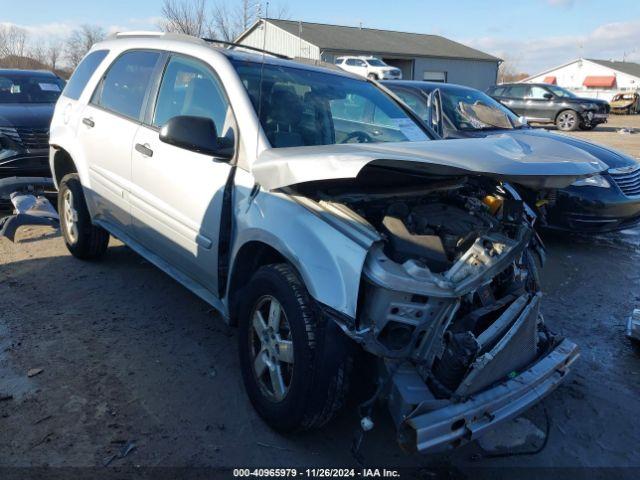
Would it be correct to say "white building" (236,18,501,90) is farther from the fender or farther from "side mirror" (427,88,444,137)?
the fender

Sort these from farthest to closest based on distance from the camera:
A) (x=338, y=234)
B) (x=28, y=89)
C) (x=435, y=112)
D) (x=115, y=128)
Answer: (x=28, y=89), (x=435, y=112), (x=115, y=128), (x=338, y=234)

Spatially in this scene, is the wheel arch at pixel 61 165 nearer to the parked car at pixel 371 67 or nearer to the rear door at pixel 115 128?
the rear door at pixel 115 128

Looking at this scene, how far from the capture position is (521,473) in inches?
103

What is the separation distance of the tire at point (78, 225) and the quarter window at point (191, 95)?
1.57m

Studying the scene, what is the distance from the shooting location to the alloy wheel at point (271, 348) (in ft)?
8.84

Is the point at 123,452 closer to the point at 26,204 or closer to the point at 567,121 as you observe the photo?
the point at 26,204

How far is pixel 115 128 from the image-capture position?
13.4 ft

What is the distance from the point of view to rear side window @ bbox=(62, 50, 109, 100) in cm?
477

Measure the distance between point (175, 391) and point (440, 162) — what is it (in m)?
2.00

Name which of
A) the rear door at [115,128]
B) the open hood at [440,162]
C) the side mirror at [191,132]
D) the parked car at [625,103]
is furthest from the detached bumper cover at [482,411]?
the parked car at [625,103]

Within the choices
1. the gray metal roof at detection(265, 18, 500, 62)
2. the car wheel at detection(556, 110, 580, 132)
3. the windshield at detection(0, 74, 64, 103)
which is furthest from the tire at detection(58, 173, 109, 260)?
the gray metal roof at detection(265, 18, 500, 62)

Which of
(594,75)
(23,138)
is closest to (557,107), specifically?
(23,138)

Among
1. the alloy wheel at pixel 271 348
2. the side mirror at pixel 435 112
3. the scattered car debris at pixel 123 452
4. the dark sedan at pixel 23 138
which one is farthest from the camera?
the dark sedan at pixel 23 138

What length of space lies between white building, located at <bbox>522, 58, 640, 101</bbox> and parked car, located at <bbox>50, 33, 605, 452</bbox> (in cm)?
5675
